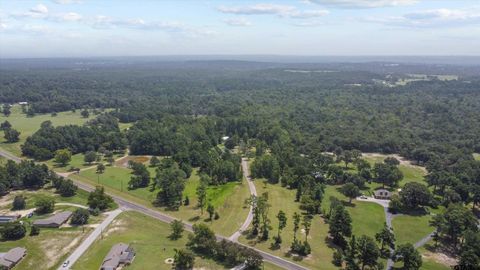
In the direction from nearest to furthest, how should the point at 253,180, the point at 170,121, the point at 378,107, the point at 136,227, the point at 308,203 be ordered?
the point at 136,227, the point at 308,203, the point at 253,180, the point at 170,121, the point at 378,107

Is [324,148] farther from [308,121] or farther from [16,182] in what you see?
[16,182]

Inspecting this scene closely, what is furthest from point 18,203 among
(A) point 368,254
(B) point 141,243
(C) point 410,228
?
(C) point 410,228

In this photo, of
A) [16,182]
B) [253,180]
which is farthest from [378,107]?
[16,182]

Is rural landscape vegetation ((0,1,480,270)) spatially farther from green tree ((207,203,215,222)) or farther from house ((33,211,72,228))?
green tree ((207,203,215,222))

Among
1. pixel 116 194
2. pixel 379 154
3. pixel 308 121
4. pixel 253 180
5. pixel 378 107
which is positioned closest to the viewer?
pixel 116 194

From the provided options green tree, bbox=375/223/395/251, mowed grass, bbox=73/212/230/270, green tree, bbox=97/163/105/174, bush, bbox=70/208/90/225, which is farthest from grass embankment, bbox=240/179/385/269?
green tree, bbox=97/163/105/174

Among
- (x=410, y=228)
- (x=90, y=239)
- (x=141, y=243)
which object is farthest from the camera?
(x=410, y=228)

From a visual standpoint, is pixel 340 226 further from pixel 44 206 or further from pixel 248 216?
pixel 44 206
